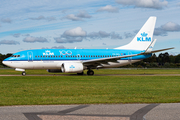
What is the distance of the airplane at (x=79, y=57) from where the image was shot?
3141 cm

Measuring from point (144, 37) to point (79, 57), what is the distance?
11585 mm

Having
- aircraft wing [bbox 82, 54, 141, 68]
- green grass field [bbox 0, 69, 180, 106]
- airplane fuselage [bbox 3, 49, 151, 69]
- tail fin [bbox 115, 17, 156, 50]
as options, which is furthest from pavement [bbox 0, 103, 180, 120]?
tail fin [bbox 115, 17, 156, 50]

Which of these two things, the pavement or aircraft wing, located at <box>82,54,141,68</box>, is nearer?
the pavement

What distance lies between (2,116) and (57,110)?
72.7 inches

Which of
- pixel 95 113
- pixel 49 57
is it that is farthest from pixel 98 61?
pixel 95 113

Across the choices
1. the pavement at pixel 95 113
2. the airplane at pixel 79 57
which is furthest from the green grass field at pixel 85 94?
the airplane at pixel 79 57

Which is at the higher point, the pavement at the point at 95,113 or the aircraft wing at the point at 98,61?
the aircraft wing at the point at 98,61

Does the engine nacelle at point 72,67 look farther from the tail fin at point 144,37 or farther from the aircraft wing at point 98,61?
the tail fin at point 144,37

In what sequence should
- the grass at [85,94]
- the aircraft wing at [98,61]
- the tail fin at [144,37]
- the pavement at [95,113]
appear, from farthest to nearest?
the tail fin at [144,37] → the aircraft wing at [98,61] → the grass at [85,94] → the pavement at [95,113]

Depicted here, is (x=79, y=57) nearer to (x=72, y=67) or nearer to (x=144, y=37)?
(x=72, y=67)

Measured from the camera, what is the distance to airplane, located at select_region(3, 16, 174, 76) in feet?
103

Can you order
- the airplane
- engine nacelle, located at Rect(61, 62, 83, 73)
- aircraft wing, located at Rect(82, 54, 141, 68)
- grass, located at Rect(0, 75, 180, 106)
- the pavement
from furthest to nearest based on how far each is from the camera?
aircraft wing, located at Rect(82, 54, 141, 68), the airplane, engine nacelle, located at Rect(61, 62, 83, 73), grass, located at Rect(0, 75, 180, 106), the pavement

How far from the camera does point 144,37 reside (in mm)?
38219

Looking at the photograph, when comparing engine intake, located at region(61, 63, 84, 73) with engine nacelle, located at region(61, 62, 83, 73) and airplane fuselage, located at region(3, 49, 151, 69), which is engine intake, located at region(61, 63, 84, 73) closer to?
engine nacelle, located at region(61, 62, 83, 73)
